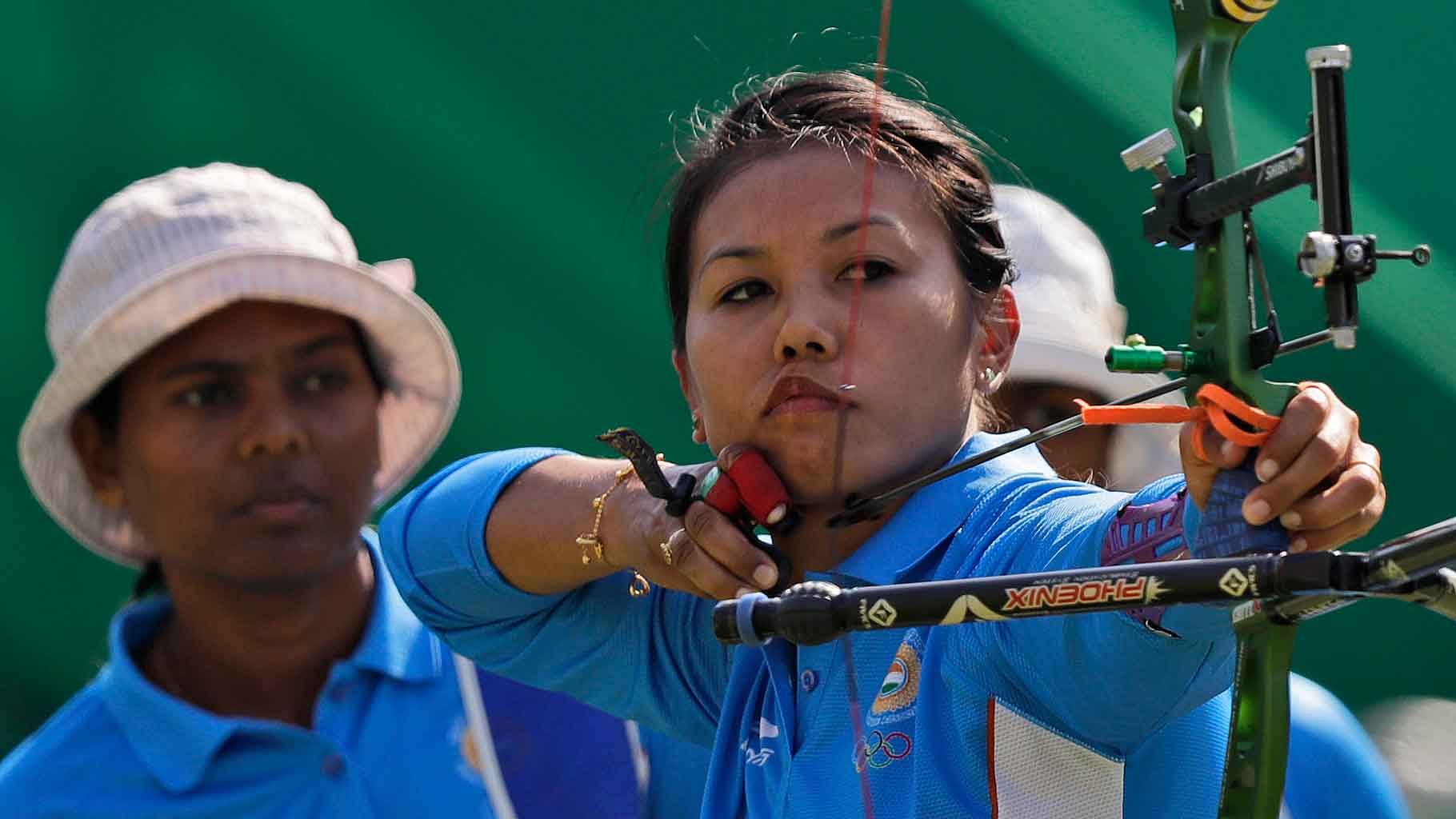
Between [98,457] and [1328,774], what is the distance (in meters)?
1.75

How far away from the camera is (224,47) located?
11.2ft

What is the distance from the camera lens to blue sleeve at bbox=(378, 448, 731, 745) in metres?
2.25

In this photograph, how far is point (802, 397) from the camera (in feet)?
6.03

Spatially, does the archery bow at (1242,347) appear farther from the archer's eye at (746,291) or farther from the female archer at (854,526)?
the archer's eye at (746,291)

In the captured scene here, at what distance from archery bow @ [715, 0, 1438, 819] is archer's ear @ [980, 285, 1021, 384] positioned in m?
0.49

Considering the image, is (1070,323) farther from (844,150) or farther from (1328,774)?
(844,150)

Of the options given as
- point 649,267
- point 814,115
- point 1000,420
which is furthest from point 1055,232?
point 814,115

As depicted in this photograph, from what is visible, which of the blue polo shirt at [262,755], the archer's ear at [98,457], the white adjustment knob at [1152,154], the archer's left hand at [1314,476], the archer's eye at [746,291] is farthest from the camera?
the archer's ear at [98,457]

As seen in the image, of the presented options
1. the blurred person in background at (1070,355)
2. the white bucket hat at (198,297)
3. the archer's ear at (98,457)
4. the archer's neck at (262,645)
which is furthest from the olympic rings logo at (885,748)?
the archer's ear at (98,457)

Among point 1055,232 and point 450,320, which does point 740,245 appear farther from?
point 450,320

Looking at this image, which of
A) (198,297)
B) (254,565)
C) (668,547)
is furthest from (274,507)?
(668,547)

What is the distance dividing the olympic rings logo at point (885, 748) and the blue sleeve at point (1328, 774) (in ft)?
2.26

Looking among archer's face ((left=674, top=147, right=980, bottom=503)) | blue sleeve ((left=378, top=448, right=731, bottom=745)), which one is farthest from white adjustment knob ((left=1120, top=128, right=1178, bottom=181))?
blue sleeve ((left=378, top=448, right=731, bottom=745))

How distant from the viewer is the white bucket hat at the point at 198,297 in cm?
263
